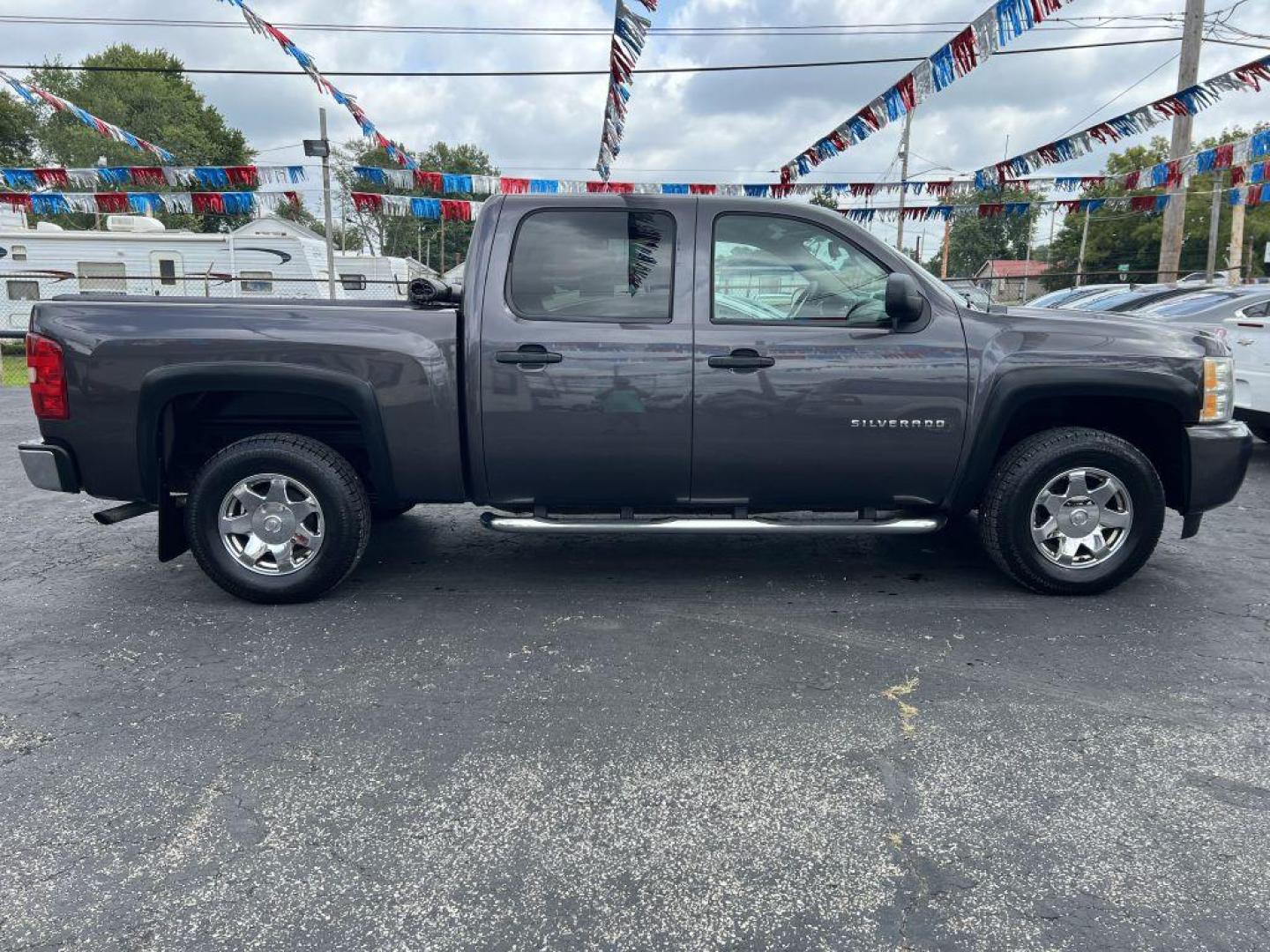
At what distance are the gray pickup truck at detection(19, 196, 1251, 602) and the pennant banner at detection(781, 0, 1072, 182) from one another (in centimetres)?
614

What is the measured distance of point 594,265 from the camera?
162 inches

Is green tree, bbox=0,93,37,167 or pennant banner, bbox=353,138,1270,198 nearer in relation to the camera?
pennant banner, bbox=353,138,1270,198

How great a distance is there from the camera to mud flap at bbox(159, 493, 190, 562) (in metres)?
4.16

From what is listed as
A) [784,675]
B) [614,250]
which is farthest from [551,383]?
[784,675]

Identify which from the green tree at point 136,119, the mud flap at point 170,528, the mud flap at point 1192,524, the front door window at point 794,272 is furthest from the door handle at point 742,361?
the green tree at point 136,119

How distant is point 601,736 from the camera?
290cm

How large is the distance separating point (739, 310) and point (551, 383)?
3.08 feet

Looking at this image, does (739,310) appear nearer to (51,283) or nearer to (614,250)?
(614,250)

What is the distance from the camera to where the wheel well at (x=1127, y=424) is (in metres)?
4.22

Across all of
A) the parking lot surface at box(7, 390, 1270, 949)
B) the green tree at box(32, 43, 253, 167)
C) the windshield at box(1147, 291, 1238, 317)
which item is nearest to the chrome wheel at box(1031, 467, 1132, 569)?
the parking lot surface at box(7, 390, 1270, 949)

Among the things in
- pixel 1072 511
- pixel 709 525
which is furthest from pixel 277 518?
pixel 1072 511

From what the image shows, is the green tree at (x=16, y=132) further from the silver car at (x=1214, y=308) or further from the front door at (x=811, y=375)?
the front door at (x=811, y=375)

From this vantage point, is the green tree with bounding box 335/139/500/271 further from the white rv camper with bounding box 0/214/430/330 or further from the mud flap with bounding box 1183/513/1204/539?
the mud flap with bounding box 1183/513/1204/539

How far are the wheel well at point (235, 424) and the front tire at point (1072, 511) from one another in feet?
10.0
